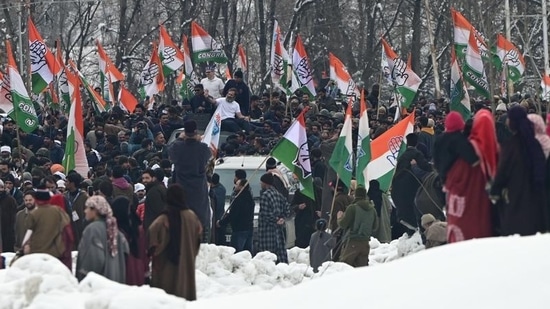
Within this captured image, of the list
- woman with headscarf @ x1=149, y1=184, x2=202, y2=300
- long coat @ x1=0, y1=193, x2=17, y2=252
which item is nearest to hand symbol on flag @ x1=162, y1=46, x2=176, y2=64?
long coat @ x1=0, y1=193, x2=17, y2=252

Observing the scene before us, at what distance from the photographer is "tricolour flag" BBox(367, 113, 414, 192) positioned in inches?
896

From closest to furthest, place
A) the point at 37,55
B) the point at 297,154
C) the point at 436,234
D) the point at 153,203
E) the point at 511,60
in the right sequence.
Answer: the point at 436,234
the point at 153,203
the point at 297,154
the point at 37,55
the point at 511,60

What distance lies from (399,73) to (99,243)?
54.2 feet

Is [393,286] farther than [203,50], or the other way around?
[203,50]

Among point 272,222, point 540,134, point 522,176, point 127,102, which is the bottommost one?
point 272,222

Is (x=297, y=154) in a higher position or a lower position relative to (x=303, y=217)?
higher

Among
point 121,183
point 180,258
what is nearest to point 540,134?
point 180,258

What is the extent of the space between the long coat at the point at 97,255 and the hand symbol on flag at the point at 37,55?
16.5 m

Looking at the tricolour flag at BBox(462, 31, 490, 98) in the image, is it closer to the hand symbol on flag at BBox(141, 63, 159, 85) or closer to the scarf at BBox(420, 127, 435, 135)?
the scarf at BBox(420, 127, 435, 135)

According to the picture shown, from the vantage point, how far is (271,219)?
21875 millimetres

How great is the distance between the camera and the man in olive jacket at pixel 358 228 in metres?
21.3

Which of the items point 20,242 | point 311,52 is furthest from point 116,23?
point 20,242

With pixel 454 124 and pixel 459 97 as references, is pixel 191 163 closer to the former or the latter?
pixel 454 124

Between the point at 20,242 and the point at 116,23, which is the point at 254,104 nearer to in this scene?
the point at 20,242
